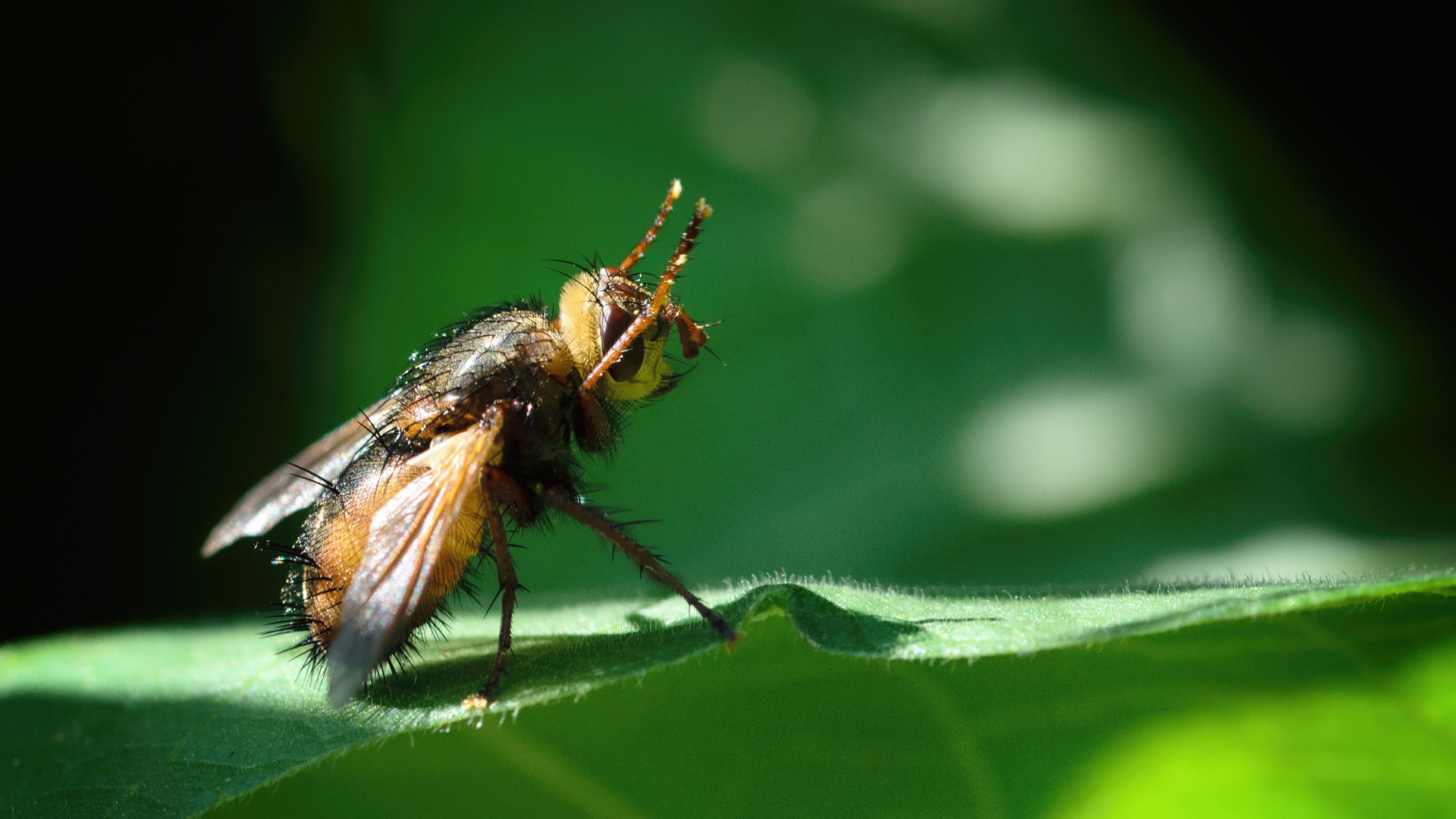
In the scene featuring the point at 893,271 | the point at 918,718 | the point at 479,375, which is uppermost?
the point at 893,271

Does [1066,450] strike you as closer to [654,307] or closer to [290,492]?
[654,307]

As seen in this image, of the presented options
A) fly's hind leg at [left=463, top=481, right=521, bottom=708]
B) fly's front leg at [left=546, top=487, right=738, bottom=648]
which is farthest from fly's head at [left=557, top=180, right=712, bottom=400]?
fly's hind leg at [left=463, top=481, right=521, bottom=708]

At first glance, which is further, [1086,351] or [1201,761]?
[1086,351]

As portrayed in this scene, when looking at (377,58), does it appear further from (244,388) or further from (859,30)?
(859,30)

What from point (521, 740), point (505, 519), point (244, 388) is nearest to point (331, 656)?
point (521, 740)

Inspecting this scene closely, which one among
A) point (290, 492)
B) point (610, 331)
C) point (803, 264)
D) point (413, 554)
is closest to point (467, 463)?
point (413, 554)

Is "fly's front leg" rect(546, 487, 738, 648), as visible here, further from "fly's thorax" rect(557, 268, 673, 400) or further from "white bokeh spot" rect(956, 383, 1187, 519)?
"white bokeh spot" rect(956, 383, 1187, 519)

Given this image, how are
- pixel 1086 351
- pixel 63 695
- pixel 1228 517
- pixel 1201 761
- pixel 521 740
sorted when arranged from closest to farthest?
pixel 1201 761, pixel 521 740, pixel 63 695, pixel 1228 517, pixel 1086 351
